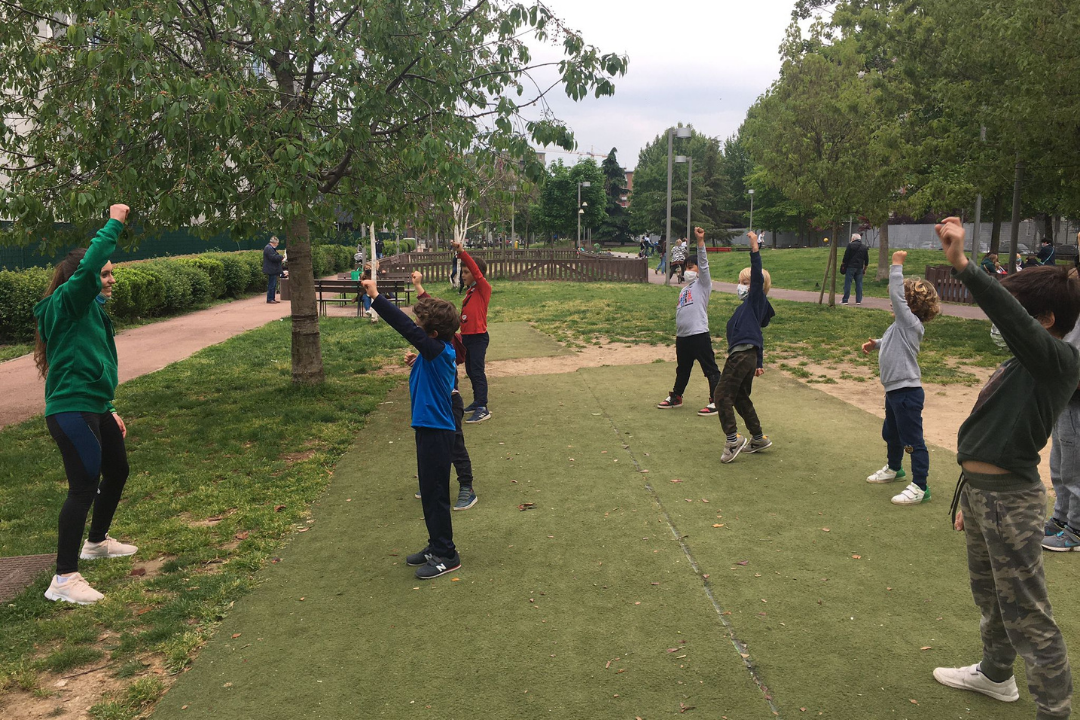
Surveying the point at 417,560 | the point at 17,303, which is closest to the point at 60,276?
the point at 417,560

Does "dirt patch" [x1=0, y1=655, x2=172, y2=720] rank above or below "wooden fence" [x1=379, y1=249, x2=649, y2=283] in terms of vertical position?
below

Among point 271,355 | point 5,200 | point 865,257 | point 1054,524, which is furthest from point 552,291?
point 1054,524

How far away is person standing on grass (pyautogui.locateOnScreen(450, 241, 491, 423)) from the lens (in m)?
7.74

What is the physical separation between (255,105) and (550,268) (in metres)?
25.3

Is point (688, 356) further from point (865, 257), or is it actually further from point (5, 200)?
point (865, 257)

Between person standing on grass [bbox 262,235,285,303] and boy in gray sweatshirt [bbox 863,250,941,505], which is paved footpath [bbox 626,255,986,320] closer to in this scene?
boy in gray sweatshirt [bbox 863,250,941,505]

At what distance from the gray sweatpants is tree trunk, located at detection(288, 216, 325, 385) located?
7.44 m

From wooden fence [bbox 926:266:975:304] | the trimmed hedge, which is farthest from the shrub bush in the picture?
wooden fence [bbox 926:266:975:304]

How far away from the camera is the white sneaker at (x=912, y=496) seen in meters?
5.59

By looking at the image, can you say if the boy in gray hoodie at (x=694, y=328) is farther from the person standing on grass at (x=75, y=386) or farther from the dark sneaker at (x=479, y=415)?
the person standing on grass at (x=75, y=386)

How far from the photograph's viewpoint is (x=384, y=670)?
3539 mm

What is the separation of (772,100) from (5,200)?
112 feet

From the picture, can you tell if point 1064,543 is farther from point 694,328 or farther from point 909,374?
point 694,328

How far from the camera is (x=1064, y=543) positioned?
477 centimetres
